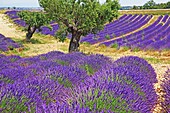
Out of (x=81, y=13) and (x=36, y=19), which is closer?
(x=81, y=13)

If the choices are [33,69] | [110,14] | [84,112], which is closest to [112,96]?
[84,112]

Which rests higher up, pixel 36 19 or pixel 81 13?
pixel 81 13

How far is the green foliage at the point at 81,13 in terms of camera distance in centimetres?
1183

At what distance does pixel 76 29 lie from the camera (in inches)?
487

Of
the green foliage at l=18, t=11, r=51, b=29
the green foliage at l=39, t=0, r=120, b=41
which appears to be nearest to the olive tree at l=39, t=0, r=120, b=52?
the green foliage at l=39, t=0, r=120, b=41

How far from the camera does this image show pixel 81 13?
39.3ft

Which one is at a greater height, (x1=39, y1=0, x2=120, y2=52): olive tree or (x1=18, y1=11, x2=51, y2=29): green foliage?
(x1=39, y1=0, x2=120, y2=52): olive tree

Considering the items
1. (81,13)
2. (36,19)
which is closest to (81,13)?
(81,13)

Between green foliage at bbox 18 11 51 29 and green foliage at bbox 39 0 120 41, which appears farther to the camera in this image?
green foliage at bbox 18 11 51 29

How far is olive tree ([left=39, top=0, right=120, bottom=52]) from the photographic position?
1183cm

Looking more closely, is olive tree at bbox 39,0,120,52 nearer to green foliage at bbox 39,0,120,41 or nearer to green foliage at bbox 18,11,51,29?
green foliage at bbox 39,0,120,41

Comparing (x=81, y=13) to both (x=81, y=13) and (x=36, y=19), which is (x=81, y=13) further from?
(x=36, y=19)

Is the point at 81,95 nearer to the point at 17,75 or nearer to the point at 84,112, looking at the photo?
the point at 84,112

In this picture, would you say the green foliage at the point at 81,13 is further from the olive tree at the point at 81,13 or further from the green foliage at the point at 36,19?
the green foliage at the point at 36,19
